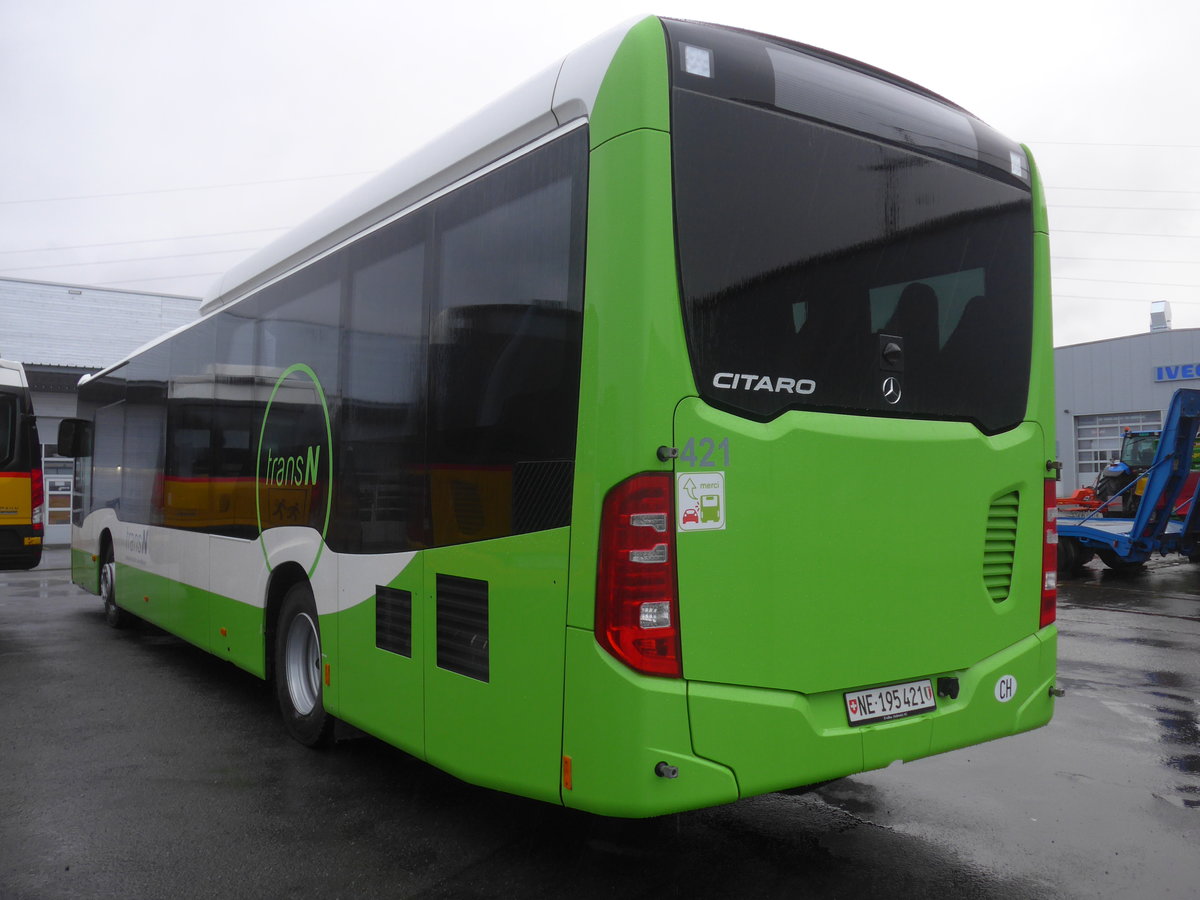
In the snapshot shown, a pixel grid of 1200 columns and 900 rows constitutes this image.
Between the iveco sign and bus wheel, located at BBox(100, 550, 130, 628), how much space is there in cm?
3773

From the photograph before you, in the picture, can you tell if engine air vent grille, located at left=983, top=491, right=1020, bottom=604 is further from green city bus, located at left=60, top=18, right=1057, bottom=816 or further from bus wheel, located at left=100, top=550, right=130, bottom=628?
bus wheel, located at left=100, top=550, right=130, bottom=628

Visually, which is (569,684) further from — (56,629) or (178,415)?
(56,629)

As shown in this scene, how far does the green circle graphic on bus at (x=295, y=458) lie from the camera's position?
5.54 m

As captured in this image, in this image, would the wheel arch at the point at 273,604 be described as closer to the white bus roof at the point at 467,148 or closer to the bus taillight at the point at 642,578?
the white bus roof at the point at 467,148

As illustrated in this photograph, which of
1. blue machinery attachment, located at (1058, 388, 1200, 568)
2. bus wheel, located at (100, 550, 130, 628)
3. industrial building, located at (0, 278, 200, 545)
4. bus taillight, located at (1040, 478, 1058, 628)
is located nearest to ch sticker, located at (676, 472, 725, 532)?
bus taillight, located at (1040, 478, 1058, 628)

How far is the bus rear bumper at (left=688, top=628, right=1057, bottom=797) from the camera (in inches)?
133

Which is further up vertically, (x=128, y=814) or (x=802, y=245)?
(x=802, y=245)

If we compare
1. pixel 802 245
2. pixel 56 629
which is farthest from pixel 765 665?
pixel 56 629

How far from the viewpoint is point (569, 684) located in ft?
11.3

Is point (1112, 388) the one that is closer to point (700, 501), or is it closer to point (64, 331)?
point (64, 331)

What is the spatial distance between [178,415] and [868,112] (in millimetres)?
6402

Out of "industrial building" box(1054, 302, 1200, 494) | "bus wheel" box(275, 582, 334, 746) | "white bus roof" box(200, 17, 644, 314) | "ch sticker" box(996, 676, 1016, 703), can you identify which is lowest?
"bus wheel" box(275, 582, 334, 746)

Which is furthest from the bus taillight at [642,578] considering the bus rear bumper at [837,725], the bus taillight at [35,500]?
the bus taillight at [35,500]

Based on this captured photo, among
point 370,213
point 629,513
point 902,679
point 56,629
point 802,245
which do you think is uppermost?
point 370,213
